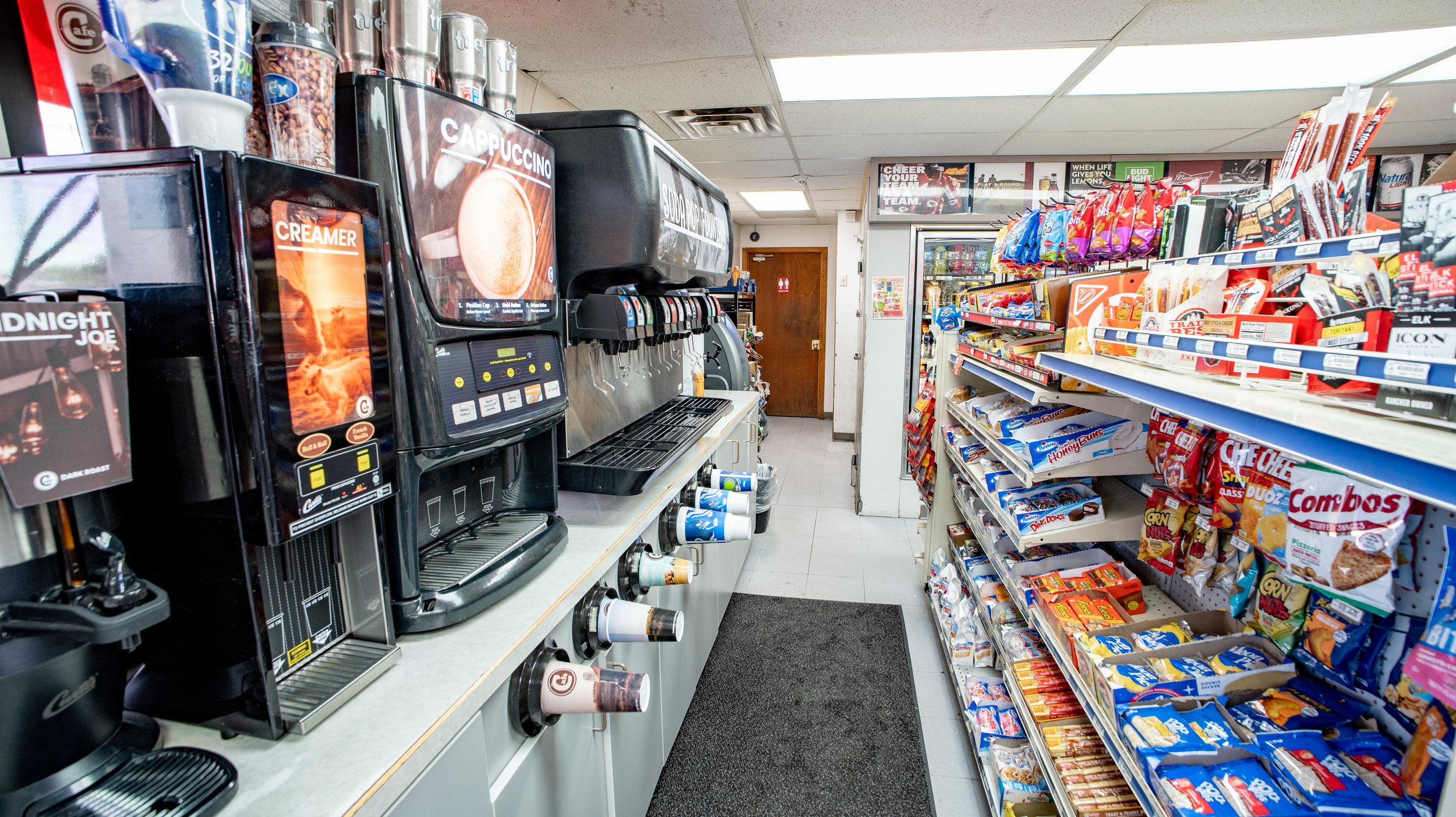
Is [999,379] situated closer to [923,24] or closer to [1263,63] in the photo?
[923,24]

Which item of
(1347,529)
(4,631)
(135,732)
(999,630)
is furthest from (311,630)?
(999,630)

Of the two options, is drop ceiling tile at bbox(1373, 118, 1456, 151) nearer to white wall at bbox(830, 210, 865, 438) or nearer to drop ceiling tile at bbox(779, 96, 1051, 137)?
drop ceiling tile at bbox(779, 96, 1051, 137)

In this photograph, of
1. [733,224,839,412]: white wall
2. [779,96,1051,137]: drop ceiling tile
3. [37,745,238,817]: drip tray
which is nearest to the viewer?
[37,745,238,817]: drip tray

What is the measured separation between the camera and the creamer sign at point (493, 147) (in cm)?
105

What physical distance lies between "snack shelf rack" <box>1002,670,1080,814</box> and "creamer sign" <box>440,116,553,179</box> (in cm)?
181

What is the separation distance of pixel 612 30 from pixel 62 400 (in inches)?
83.1

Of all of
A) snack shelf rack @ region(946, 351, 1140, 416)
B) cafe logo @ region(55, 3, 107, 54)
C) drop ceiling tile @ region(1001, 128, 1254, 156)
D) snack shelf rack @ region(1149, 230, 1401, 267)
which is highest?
drop ceiling tile @ region(1001, 128, 1254, 156)

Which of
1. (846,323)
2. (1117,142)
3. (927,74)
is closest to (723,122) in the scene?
(927,74)

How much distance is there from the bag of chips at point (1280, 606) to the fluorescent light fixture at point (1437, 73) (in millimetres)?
2717

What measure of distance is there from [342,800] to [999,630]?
6.48 ft

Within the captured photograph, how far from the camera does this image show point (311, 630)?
89cm

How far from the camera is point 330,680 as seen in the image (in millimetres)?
873

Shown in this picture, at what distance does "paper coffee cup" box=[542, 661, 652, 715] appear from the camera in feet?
3.59

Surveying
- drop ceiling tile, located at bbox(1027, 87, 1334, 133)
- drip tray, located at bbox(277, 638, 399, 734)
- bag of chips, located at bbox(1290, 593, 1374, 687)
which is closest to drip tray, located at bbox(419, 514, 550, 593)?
drip tray, located at bbox(277, 638, 399, 734)
